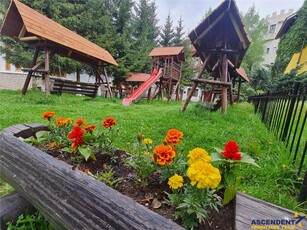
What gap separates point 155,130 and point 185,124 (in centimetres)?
74

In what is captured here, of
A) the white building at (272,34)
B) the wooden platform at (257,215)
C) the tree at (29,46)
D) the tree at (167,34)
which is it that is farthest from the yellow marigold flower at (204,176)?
the white building at (272,34)

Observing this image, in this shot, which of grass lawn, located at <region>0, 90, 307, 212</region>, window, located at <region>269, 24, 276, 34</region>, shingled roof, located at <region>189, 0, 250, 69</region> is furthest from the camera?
window, located at <region>269, 24, 276, 34</region>

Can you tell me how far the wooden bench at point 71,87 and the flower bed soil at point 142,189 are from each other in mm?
9494

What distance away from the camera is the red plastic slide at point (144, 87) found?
11.0 metres

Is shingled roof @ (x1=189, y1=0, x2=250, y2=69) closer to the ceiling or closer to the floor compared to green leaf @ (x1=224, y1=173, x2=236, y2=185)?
closer to the ceiling

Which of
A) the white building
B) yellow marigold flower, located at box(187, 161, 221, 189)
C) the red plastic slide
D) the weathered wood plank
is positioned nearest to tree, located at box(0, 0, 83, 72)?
the red plastic slide

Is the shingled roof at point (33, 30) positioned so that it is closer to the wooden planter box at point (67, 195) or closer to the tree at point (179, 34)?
the wooden planter box at point (67, 195)

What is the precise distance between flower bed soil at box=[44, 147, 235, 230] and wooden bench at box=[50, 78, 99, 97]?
949 cm

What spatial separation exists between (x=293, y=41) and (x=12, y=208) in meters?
18.6

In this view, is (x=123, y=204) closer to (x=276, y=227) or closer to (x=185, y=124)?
(x=276, y=227)

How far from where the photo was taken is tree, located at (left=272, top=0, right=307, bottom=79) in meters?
13.8

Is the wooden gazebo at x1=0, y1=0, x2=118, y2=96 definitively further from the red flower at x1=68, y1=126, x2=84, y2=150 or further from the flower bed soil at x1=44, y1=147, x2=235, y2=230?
the flower bed soil at x1=44, y1=147, x2=235, y2=230

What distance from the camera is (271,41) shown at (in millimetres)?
38250

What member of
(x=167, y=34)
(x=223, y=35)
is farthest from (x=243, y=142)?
(x=167, y=34)
